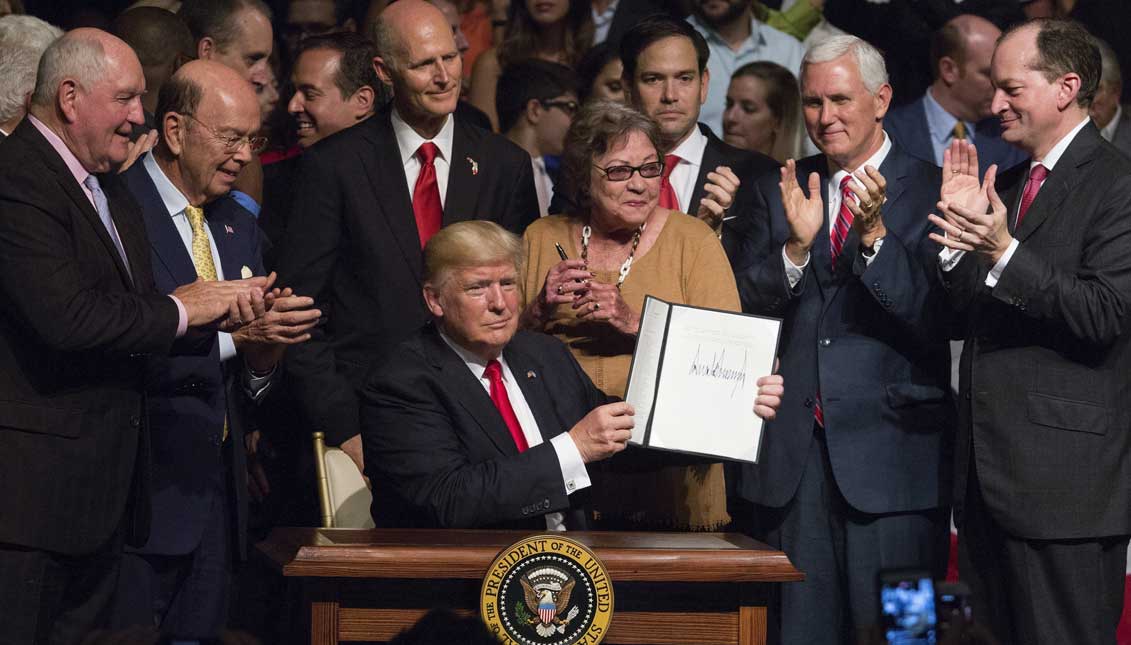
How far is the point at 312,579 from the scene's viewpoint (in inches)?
127

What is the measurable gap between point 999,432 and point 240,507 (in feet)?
6.96

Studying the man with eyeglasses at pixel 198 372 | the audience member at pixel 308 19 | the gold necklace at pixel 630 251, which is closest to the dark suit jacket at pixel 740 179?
the gold necklace at pixel 630 251

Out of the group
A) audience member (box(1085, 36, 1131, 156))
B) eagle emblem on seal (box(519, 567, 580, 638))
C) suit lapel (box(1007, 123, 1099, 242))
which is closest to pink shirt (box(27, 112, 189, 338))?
eagle emblem on seal (box(519, 567, 580, 638))

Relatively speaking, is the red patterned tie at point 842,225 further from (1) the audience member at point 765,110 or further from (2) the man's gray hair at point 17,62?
(2) the man's gray hair at point 17,62

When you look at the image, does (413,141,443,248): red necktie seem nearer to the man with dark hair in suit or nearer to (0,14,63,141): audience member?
the man with dark hair in suit

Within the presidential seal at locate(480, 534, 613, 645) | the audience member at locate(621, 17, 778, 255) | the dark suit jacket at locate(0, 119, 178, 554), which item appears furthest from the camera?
the audience member at locate(621, 17, 778, 255)

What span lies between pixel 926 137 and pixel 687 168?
5.97 feet

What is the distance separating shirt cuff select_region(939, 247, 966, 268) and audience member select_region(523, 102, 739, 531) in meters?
Answer: 0.58

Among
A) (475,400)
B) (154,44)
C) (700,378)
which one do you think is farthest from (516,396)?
(154,44)

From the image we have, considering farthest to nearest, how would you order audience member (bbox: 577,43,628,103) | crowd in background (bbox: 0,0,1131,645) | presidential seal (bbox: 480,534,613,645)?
audience member (bbox: 577,43,628,103) < crowd in background (bbox: 0,0,1131,645) < presidential seal (bbox: 480,534,613,645)

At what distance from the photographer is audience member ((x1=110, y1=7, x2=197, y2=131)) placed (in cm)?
500

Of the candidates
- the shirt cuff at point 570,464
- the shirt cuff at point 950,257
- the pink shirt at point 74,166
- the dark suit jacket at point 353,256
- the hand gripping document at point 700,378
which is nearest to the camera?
the pink shirt at point 74,166

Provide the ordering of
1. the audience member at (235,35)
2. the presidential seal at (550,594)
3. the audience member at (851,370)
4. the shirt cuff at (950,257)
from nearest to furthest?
the presidential seal at (550,594) → the shirt cuff at (950,257) → the audience member at (851,370) → the audience member at (235,35)

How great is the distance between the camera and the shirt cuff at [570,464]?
3.63 metres
